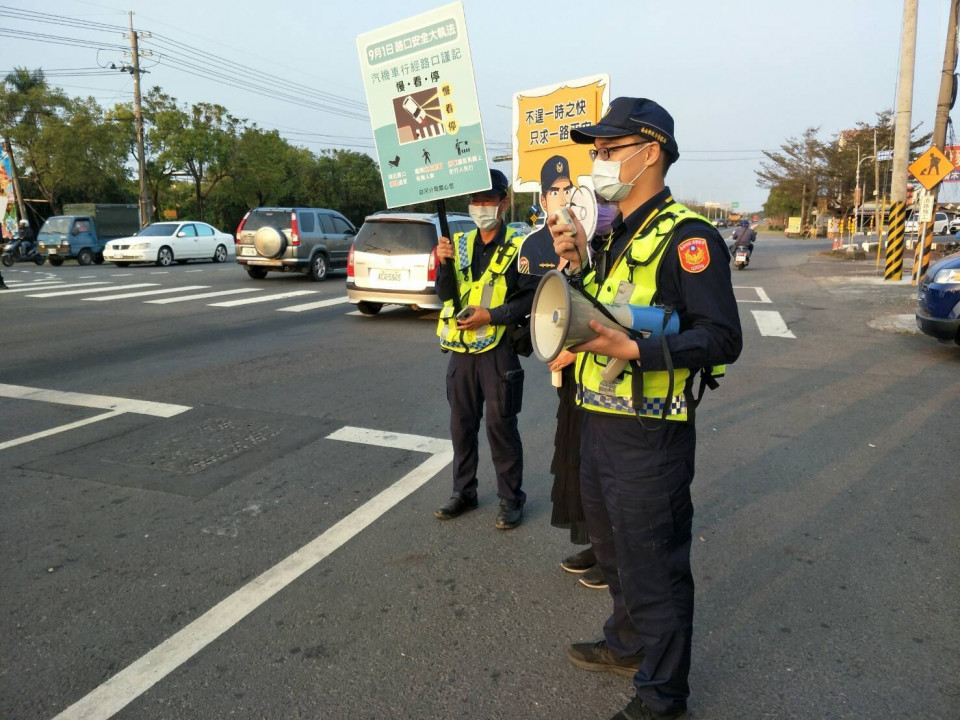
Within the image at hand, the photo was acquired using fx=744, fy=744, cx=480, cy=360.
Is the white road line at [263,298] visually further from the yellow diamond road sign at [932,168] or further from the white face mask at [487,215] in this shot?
the yellow diamond road sign at [932,168]

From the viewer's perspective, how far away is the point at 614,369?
7.54 ft

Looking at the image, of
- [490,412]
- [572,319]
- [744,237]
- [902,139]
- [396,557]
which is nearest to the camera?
[572,319]

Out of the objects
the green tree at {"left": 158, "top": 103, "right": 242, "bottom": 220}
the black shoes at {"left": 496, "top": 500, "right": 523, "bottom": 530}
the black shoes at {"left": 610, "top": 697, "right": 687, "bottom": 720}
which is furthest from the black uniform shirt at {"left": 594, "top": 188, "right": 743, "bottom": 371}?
the green tree at {"left": 158, "top": 103, "right": 242, "bottom": 220}

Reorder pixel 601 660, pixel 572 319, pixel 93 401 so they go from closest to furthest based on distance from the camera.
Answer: pixel 572 319 → pixel 601 660 → pixel 93 401

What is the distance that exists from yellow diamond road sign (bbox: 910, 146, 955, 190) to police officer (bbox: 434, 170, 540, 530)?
15708 mm

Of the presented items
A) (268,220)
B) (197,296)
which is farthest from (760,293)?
(197,296)

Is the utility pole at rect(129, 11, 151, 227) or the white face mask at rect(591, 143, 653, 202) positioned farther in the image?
the utility pole at rect(129, 11, 151, 227)

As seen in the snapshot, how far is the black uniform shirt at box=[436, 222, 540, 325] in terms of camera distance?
13.0 feet

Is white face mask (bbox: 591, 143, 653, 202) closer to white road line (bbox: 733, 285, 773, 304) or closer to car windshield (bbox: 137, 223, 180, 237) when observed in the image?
white road line (bbox: 733, 285, 773, 304)

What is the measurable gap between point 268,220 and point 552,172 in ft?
51.4

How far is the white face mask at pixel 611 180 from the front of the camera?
2480mm

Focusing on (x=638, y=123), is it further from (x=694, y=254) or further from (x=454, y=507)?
(x=454, y=507)

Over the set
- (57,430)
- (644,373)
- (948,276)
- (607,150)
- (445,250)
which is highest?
(607,150)

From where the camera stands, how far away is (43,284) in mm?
17938
